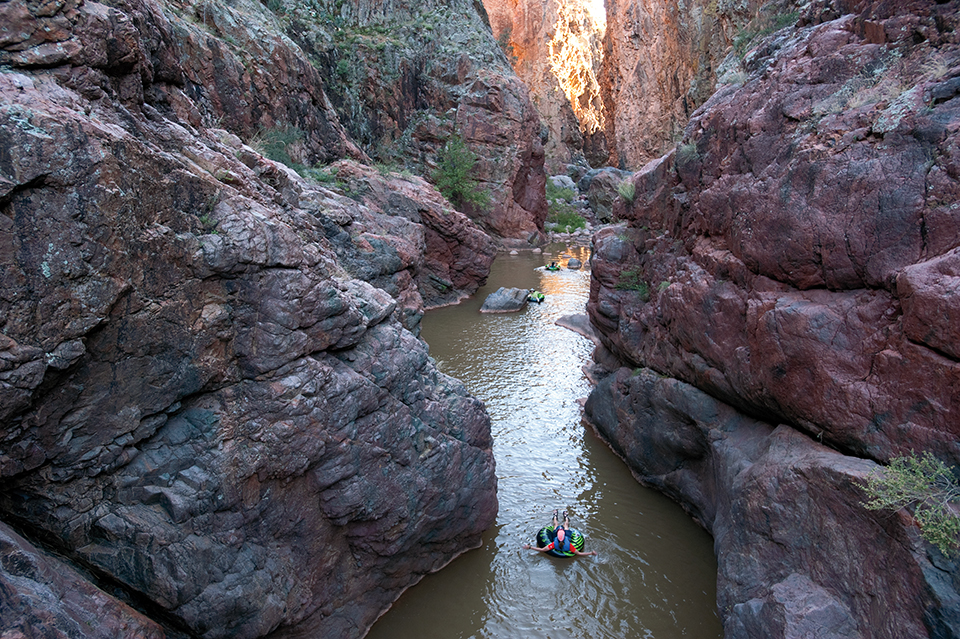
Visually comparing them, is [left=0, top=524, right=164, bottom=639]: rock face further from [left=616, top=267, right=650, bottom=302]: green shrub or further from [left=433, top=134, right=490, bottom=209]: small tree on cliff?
[left=433, top=134, right=490, bottom=209]: small tree on cliff

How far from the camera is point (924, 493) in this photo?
5.07 m

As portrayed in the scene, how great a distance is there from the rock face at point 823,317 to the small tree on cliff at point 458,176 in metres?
25.5

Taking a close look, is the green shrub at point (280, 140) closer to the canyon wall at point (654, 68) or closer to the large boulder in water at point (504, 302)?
the large boulder in water at point (504, 302)

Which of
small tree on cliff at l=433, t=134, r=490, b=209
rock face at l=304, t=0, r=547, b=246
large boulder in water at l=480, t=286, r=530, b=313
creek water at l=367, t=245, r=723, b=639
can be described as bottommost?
creek water at l=367, t=245, r=723, b=639

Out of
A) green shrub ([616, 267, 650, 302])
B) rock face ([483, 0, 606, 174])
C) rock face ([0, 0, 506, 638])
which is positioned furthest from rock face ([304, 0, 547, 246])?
rock face ([0, 0, 506, 638])

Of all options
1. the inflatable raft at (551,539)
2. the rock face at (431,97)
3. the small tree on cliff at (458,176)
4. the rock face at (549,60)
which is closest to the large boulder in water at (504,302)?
the small tree on cliff at (458,176)

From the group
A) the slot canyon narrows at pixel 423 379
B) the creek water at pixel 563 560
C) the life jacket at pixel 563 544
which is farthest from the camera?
the life jacket at pixel 563 544

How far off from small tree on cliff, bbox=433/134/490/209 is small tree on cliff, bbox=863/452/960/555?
100.0ft

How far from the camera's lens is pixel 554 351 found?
18156 mm

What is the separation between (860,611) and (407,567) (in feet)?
18.9

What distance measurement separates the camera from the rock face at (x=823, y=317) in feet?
18.1

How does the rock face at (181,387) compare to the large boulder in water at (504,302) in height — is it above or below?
above

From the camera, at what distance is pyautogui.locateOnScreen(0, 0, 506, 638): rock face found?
4.55 metres

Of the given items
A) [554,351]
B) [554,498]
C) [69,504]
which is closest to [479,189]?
[554,351]
